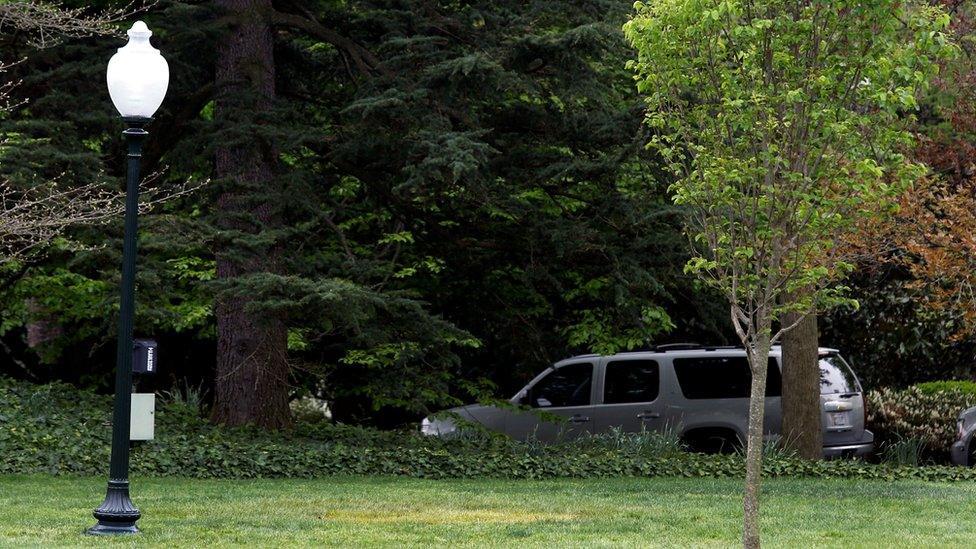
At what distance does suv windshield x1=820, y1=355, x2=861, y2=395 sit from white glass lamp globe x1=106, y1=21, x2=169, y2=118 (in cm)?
1100

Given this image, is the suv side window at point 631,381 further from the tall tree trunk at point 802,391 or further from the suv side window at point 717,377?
the tall tree trunk at point 802,391

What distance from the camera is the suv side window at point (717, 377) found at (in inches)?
712

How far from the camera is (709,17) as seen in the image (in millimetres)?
8453

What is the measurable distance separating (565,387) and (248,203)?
17.7 feet

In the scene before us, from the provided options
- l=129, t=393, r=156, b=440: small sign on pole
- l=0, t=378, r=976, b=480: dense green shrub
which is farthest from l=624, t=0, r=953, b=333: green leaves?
l=0, t=378, r=976, b=480: dense green shrub

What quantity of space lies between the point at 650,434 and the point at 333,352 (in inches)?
265

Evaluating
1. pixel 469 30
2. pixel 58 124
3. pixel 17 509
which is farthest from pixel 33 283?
pixel 17 509

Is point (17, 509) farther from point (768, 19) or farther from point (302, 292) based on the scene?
point (768, 19)

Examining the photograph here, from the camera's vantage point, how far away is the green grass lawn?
9750 mm

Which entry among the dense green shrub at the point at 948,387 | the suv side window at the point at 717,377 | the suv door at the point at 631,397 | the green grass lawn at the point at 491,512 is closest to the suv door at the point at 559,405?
the suv door at the point at 631,397

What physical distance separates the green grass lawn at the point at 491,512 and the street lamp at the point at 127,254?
256mm

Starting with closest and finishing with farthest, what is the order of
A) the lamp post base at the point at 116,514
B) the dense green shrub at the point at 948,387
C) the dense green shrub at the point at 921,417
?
the lamp post base at the point at 116,514 < the dense green shrub at the point at 921,417 < the dense green shrub at the point at 948,387

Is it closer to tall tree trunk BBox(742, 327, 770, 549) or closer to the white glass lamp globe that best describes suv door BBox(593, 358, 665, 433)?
tall tree trunk BBox(742, 327, 770, 549)

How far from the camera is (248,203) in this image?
52.8 feet
